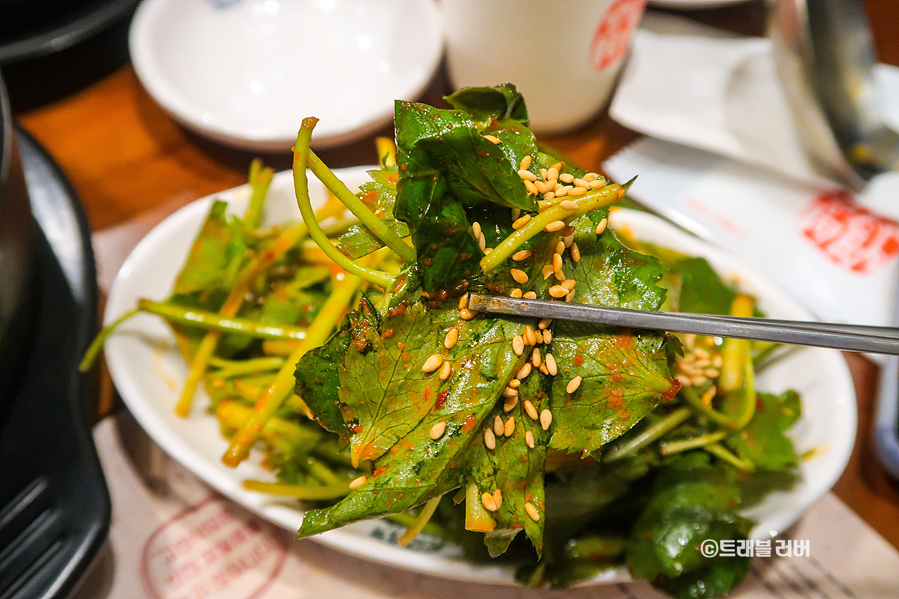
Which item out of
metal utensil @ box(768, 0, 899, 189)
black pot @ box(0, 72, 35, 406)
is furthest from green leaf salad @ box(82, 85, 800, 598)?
metal utensil @ box(768, 0, 899, 189)

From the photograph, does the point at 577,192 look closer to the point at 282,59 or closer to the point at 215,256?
the point at 215,256

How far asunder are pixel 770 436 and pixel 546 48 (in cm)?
99

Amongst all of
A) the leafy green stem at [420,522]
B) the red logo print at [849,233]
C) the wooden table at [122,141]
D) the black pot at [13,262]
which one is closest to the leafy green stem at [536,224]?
the leafy green stem at [420,522]

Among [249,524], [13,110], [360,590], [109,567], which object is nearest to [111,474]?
[109,567]

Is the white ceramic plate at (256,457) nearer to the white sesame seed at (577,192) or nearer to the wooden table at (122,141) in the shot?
the wooden table at (122,141)

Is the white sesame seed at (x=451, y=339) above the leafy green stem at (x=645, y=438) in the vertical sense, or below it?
above

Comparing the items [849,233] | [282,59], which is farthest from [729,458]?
[282,59]

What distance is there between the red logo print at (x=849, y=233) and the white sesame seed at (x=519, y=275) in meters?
1.15

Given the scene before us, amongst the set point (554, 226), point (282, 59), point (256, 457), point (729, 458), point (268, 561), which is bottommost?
point (268, 561)

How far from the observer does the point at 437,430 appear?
2.40 feet

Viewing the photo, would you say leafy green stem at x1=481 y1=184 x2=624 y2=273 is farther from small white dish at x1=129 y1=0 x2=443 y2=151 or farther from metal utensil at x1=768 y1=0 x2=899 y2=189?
metal utensil at x1=768 y1=0 x2=899 y2=189

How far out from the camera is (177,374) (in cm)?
118

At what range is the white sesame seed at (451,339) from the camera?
76 centimetres

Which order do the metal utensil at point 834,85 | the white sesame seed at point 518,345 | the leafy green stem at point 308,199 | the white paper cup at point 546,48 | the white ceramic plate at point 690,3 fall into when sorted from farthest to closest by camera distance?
the white ceramic plate at point 690,3
the metal utensil at point 834,85
the white paper cup at point 546,48
the white sesame seed at point 518,345
the leafy green stem at point 308,199
